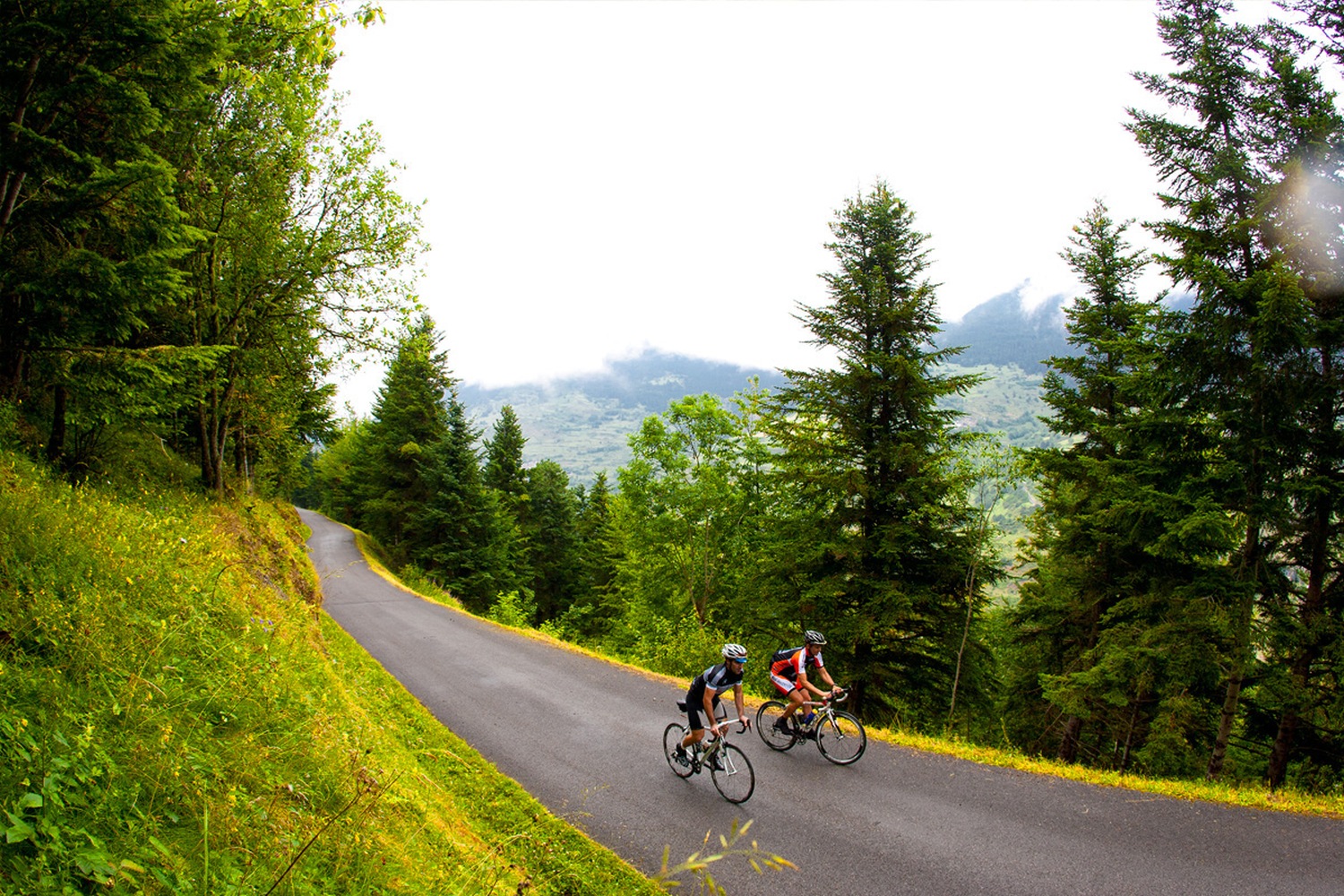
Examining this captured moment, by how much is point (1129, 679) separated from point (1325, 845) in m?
5.34

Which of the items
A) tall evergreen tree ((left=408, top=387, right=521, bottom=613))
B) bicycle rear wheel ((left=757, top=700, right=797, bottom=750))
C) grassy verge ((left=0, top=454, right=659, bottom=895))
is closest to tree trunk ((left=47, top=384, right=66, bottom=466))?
grassy verge ((left=0, top=454, right=659, bottom=895))

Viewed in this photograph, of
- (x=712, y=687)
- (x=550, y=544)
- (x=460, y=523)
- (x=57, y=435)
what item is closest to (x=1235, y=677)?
(x=712, y=687)

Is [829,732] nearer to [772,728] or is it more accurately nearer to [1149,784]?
[772,728]

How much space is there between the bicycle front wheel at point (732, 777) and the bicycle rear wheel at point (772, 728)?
1.74m

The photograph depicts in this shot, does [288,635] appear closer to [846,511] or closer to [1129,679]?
[846,511]

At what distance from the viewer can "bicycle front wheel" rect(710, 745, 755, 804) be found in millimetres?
7863

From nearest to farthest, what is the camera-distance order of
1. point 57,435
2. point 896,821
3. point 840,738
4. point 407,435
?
point 896,821 < point 57,435 < point 840,738 < point 407,435

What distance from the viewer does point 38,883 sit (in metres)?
2.33

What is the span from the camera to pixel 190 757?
3814 millimetres

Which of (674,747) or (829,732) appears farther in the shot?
(829,732)

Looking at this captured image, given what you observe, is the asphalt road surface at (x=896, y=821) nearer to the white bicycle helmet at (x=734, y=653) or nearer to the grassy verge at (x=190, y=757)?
the grassy verge at (x=190, y=757)

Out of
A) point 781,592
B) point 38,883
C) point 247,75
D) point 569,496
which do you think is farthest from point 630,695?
point 569,496

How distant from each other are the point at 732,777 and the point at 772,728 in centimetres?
195

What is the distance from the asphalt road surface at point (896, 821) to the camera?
626 centimetres
